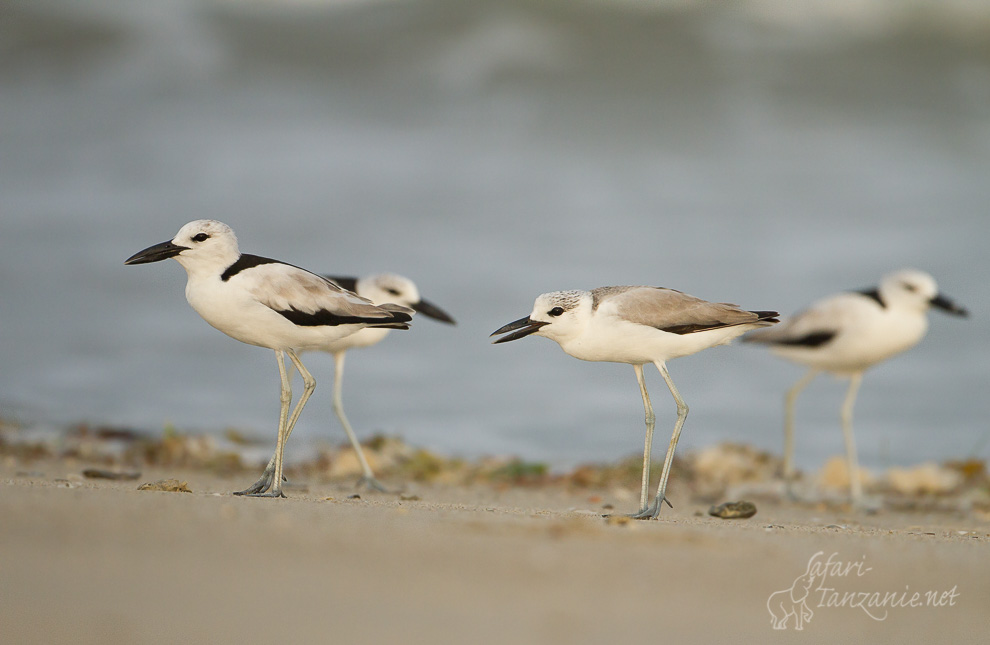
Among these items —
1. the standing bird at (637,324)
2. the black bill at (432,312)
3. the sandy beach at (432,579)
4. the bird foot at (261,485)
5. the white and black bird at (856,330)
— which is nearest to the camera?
the sandy beach at (432,579)

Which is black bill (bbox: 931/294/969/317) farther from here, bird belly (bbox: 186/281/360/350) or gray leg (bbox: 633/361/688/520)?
bird belly (bbox: 186/281/360/350)

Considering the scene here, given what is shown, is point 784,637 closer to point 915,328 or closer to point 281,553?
point 281,553

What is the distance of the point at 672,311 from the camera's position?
6.59m

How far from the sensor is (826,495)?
1119 centimetres

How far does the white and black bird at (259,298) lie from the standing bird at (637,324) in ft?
3.89

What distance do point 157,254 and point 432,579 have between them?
3986mm

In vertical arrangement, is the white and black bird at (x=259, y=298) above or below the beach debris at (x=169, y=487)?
above

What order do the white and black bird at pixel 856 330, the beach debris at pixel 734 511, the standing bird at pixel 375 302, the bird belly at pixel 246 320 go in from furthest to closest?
→ 1. the white and black bird at pixel 856 330
2. the standing bird at pixel 375 302
3. the beach debris at pixel 734 511
4. the bird belly at pixel 246 320

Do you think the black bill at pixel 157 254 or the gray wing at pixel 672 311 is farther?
the black bill at pixel 157 254

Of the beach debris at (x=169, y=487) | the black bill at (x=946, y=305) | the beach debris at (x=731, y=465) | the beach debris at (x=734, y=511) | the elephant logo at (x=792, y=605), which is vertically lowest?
the beach debris at (x=169, y=487)

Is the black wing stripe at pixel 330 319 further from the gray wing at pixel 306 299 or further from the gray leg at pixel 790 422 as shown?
the gray leg at pixel 790 422

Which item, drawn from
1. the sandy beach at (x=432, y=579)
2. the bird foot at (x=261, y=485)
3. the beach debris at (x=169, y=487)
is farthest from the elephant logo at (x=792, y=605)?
the beach debris at (x=169, y=487)

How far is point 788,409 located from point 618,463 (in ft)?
7.92

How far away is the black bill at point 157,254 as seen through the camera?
265 inches
